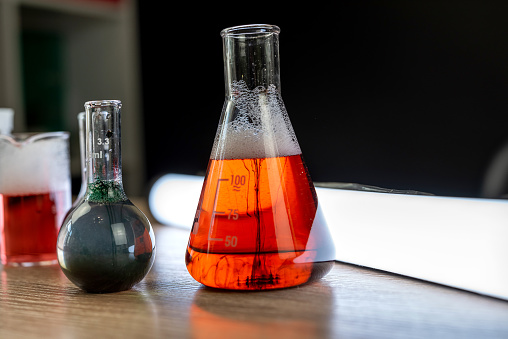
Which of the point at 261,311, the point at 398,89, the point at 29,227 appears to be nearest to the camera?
the point at 261,311

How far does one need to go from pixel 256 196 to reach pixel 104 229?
0.16 meters

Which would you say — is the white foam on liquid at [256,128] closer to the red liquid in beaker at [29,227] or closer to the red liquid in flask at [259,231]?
the red liquid in flask at [259,231]

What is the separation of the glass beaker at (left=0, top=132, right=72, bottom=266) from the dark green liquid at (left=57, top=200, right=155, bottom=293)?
0.21 meters

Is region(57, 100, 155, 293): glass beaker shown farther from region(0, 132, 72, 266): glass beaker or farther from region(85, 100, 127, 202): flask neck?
region(0, 132, 72, 266): glass beaker

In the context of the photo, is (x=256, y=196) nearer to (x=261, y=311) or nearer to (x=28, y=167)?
(x=261, y=311)

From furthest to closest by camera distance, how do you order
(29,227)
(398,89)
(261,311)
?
1. (398,89)
2. (29,227)
3. (261,311)

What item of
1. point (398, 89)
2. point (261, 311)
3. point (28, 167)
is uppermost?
point (398, 89)

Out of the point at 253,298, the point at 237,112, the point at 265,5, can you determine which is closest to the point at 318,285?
the point at 253,298

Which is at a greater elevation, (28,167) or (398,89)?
(398,89)

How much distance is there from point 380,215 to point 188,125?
31.3 inches

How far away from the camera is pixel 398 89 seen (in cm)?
91

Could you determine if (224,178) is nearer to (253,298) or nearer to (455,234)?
(253,298)

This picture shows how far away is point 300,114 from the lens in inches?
29.6

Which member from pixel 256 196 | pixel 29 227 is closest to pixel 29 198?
pixel 29 227
